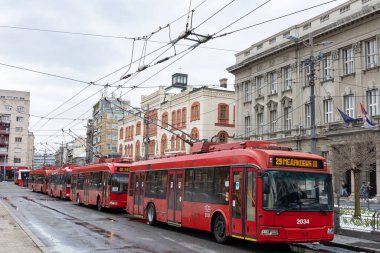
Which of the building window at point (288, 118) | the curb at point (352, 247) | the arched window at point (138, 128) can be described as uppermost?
the arched window at point (138, 128)

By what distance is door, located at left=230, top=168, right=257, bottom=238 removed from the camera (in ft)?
40.2

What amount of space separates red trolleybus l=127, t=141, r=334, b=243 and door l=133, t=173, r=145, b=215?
4483 millimetres

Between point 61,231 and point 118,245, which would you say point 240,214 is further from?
point 61,231

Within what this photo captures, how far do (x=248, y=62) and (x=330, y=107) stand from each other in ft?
38.6

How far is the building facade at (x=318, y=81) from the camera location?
3372 cm

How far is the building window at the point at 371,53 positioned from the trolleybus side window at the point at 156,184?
70.2 feet

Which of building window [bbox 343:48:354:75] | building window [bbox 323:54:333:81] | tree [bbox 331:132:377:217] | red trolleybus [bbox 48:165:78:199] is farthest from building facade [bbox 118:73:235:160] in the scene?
tree [bbox 331:132:377:217]

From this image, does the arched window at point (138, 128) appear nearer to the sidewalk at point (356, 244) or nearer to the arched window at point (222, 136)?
the arched window at point (222, 136)

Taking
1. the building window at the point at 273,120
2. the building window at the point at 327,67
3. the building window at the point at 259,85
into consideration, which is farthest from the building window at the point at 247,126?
the building window at the point at 327,67

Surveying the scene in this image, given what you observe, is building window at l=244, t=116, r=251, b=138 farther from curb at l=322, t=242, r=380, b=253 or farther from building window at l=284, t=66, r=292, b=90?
curb at l=322, t=242, r=380, b=253

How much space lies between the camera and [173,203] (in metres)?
17.2

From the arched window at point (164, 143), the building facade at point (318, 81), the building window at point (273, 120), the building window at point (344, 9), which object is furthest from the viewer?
the arched window at point (164, 143)

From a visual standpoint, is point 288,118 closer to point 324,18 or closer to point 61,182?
point 324,18

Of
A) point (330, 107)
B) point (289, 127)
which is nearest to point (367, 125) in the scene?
point (330, 107)
